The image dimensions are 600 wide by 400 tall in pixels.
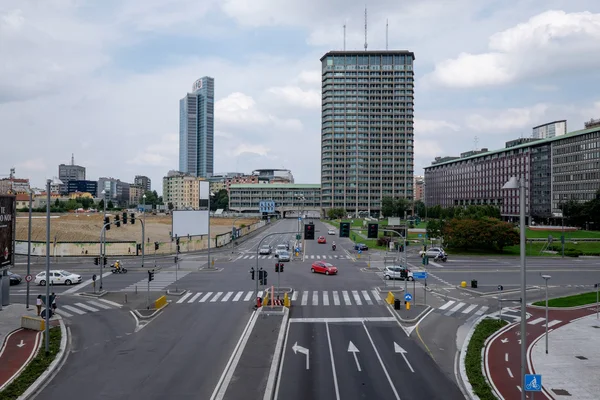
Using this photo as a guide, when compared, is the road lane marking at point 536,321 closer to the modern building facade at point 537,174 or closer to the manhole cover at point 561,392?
the manhole cover at point 561,392

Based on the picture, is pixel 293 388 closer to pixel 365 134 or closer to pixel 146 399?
pixel 146 399

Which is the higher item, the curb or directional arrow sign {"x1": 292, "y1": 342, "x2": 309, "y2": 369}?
directional arrow sign {"x1": 292, "y1": 342, "x2": 309, "y2": 369}

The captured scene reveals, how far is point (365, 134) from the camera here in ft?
589

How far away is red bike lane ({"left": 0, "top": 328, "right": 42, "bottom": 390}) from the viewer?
19.8 m

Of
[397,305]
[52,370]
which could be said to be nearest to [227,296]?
[397,305]

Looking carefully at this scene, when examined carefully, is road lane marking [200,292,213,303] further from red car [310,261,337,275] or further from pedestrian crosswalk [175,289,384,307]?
red car [310,261,337,275]

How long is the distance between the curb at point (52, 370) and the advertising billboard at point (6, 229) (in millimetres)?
A: 7444

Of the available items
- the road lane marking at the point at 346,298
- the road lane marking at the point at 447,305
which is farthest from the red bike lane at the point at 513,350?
the road lane marking at the point at 346,298

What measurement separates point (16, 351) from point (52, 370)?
4.72 m

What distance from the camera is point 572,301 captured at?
116 ft

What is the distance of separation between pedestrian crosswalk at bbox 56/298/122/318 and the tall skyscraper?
152 meters

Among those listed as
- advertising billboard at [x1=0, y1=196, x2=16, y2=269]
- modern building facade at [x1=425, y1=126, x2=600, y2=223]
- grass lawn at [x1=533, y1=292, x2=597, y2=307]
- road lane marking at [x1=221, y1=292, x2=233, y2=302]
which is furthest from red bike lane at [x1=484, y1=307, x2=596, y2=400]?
modern building facade at [x1=425, y1=126, x2=600, y2=223]

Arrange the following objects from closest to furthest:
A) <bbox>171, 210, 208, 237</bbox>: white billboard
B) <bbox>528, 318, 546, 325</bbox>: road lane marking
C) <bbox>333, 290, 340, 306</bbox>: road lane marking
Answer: <bbox>528, 318, 546, 325</bbox>: road lane marking < <bbox>333, 290, 340, 306</bbox>: road lane marking < <bbox>171, 210, 208, 237</bbox>: white billboard

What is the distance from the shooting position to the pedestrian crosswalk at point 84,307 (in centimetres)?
3138
